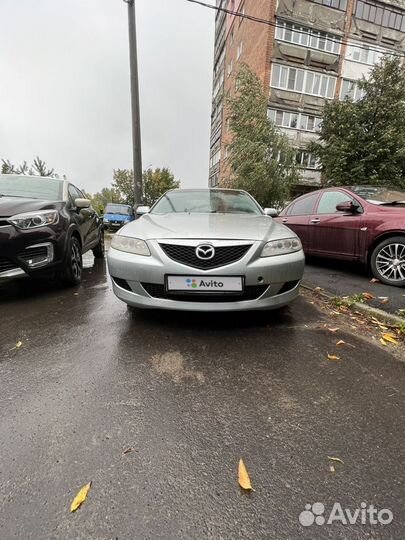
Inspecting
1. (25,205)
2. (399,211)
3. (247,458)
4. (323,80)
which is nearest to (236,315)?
(247,458)

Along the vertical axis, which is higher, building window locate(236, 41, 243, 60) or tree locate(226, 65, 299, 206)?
building window locate(236, 41, 243, 60)

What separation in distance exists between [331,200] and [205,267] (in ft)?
12.8

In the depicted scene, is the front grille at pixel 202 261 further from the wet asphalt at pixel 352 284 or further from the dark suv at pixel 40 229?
the wet asphalt at pixel 352 284

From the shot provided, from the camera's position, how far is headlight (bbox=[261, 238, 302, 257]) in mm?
2532

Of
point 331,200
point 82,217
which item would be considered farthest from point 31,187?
point 331,200

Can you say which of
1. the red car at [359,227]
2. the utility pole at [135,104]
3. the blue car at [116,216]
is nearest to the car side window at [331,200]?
the red car at [359,227]

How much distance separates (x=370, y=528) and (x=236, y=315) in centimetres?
195

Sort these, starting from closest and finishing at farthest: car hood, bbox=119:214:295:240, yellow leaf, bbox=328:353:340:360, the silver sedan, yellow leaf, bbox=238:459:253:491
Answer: yellow leaf, bbox=238:459:253:491, yellow leaf, bbox=328:353:340:360, the silver sedan, car hood, bbox=119:214:295:240

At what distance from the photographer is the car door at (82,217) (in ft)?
14.3

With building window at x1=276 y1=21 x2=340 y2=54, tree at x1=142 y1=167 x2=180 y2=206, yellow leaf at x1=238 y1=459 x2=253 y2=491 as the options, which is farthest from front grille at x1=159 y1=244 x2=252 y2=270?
tree at x1=142 y1=167 x2=180 y2=206

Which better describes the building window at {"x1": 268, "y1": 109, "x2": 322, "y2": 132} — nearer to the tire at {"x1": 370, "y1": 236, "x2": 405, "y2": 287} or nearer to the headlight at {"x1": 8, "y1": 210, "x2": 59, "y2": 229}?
the tire at {"x1": 370, "y1": 236, "x2": 405, "y2": 287}

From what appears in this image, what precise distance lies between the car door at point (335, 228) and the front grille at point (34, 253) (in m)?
4.37

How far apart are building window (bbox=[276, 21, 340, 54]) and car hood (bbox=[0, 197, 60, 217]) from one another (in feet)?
75.3

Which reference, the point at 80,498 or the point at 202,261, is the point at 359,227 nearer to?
the point at 202,261
